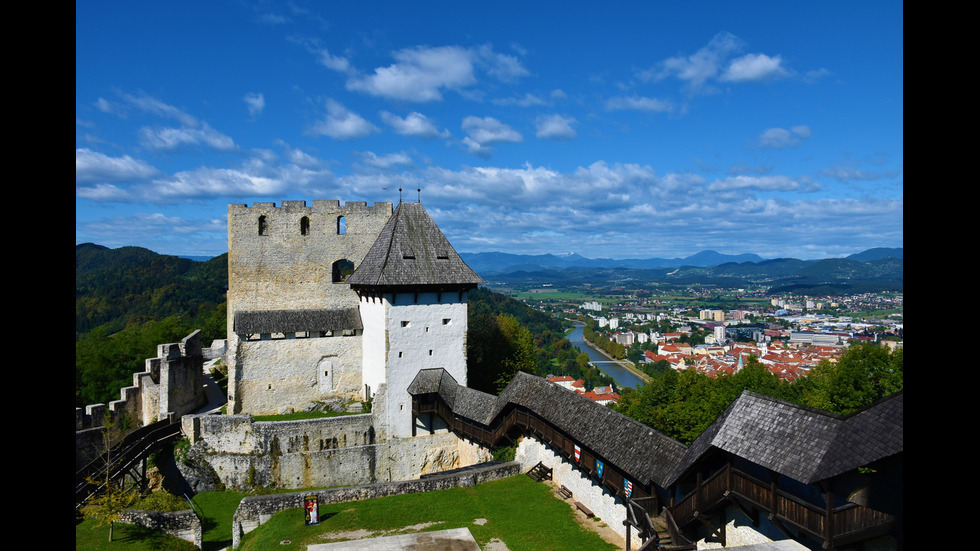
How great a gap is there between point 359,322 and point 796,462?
1856 cm

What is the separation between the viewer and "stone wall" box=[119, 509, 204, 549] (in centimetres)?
1678

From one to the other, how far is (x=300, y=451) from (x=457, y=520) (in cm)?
787

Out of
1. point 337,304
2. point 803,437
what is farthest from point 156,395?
point 803,437

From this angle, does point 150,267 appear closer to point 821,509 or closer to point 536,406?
point 536,406

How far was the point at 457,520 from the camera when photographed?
15453 millimetres

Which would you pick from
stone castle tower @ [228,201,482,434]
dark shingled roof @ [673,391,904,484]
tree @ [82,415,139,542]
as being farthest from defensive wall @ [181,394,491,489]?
dark shingled roof @ [673,391,904,484]

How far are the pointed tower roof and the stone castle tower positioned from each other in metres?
0.04

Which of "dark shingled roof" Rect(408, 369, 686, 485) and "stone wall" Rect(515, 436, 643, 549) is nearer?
"dark shingled roof" Rect(408, 369, 686, 485)

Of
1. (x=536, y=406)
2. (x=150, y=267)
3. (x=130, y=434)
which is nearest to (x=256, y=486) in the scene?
(x=130, y=434)

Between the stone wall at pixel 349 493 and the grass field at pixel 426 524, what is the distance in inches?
9.4

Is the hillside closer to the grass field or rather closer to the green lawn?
the grass field

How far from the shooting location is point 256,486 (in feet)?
66.6

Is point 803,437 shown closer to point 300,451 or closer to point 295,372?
point 300,451

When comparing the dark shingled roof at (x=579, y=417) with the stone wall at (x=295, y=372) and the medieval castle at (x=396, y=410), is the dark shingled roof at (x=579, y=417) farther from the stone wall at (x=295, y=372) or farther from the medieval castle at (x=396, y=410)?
the stone wall at (x=295, y=372)
